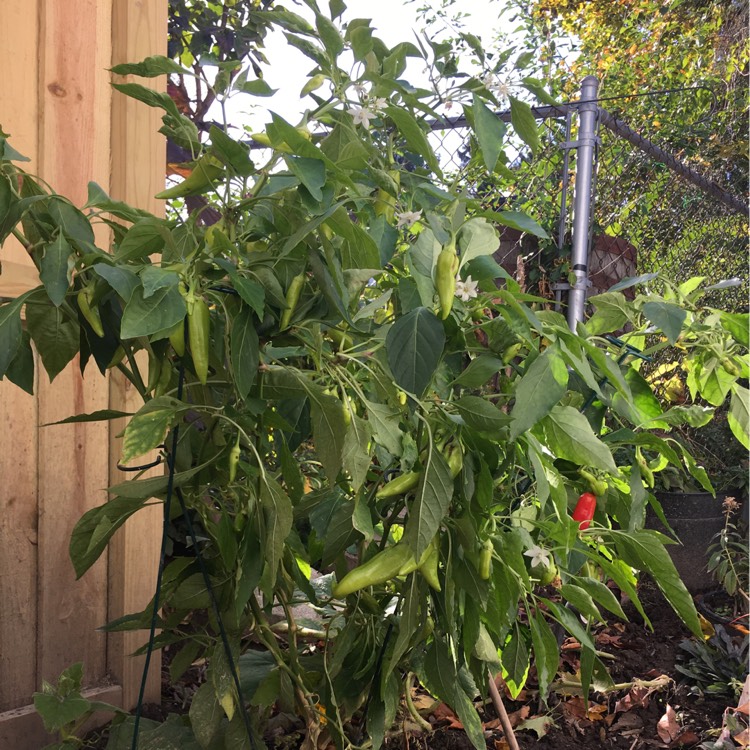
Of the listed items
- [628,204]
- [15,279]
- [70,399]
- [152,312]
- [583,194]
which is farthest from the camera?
[628,204]

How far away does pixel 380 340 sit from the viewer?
0.84 meters

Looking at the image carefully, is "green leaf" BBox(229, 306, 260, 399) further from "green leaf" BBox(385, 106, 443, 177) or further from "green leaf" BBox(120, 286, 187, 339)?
"green leaf" BBox(385, 106, 443, 177)

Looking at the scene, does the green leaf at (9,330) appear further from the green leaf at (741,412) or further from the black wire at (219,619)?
the green leaf at (741,412)

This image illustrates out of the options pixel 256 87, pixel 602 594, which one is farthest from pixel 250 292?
pixel 602 594

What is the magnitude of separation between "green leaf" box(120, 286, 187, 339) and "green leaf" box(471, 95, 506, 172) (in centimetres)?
35

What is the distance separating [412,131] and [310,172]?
0.54 ft

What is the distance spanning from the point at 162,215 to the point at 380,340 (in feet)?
3.09

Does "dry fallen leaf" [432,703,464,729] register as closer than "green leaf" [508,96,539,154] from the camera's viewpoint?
No

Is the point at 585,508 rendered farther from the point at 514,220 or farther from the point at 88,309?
the point at 88,309

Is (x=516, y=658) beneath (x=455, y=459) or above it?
beneath

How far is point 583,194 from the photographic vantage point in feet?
9.29

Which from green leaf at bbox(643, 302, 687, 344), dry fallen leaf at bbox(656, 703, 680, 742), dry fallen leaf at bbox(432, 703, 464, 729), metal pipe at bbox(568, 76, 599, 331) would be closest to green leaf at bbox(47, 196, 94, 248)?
green leaf at bbox(643, 302, 687, 344)

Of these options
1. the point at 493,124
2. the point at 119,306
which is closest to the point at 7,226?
the point at 119,306

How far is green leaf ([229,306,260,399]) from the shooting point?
72 centimetres
